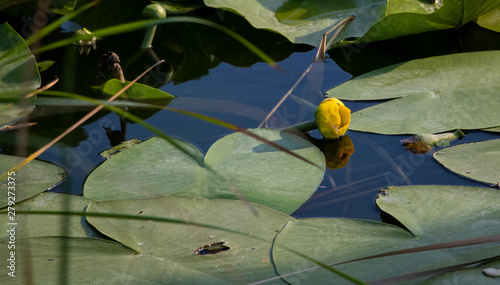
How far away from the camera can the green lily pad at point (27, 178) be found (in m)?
1.21

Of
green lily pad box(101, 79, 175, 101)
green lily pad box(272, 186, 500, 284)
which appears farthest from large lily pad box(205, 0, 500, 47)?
green lily pad box(272, 186, 500, 284)

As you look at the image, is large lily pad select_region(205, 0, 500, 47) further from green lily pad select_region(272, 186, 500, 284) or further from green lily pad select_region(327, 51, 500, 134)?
green lily pad select_region(272, 186, 500, 284)

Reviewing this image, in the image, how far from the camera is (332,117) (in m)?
1.36

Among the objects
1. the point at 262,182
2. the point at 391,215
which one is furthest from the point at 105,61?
the point at 391,215

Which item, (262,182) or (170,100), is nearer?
(262,182)

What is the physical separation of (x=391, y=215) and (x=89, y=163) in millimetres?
769

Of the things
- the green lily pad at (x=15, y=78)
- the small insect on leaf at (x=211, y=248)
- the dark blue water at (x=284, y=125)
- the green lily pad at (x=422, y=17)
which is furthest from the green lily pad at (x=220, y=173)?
the green lily pad at (x=422, y=17)

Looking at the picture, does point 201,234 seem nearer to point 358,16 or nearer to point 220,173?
point 220,173

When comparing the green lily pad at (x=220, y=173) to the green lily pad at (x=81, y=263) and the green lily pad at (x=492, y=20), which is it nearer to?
the green lily pad at (x=81, y=263)

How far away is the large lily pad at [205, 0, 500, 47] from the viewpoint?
1.77m

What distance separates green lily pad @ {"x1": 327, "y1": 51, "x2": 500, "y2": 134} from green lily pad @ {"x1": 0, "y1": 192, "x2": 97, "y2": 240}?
30.0 inches

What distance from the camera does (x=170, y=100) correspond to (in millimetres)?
1620

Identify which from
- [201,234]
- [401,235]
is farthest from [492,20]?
[201,234]

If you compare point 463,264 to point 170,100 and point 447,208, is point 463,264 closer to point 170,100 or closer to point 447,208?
point 447,208
